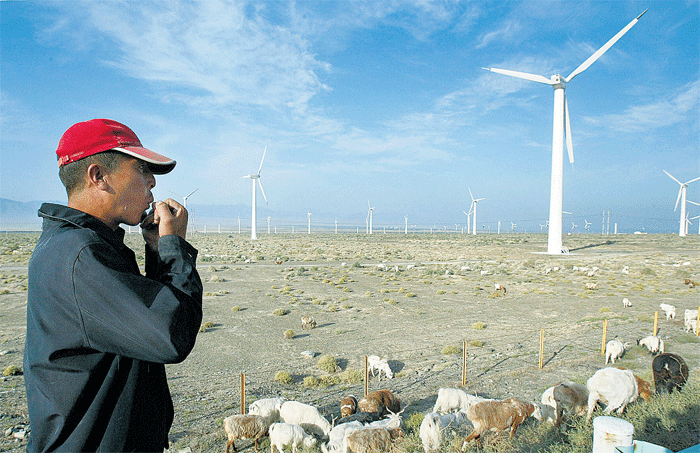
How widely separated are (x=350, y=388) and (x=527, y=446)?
221 inches

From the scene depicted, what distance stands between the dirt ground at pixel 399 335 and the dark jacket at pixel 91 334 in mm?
7952

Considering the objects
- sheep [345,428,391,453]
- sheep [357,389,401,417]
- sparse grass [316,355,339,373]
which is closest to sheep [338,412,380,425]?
sheep [357,389,401,417]

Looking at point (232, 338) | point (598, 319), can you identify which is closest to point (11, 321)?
point (232, 338)

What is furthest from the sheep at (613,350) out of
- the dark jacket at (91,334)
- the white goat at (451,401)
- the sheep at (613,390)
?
the dark jacket at (91,334)

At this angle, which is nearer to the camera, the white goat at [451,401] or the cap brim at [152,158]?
the cap brim at [152,158]

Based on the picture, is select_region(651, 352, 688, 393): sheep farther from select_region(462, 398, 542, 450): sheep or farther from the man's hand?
the man's hand

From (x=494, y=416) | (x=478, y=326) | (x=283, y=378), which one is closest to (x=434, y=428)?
(x=494, y=416)

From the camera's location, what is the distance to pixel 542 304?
1032 inches

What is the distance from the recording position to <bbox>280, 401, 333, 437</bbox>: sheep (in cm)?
885

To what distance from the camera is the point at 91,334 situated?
1823mm

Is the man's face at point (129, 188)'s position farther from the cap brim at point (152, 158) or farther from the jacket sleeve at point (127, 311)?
the jacket sleeve at point (127, 311)

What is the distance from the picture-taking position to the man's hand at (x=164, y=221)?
2277 mm

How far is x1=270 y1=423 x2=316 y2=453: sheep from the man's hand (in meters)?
6.78

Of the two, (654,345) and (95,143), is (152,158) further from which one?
(654,345)
